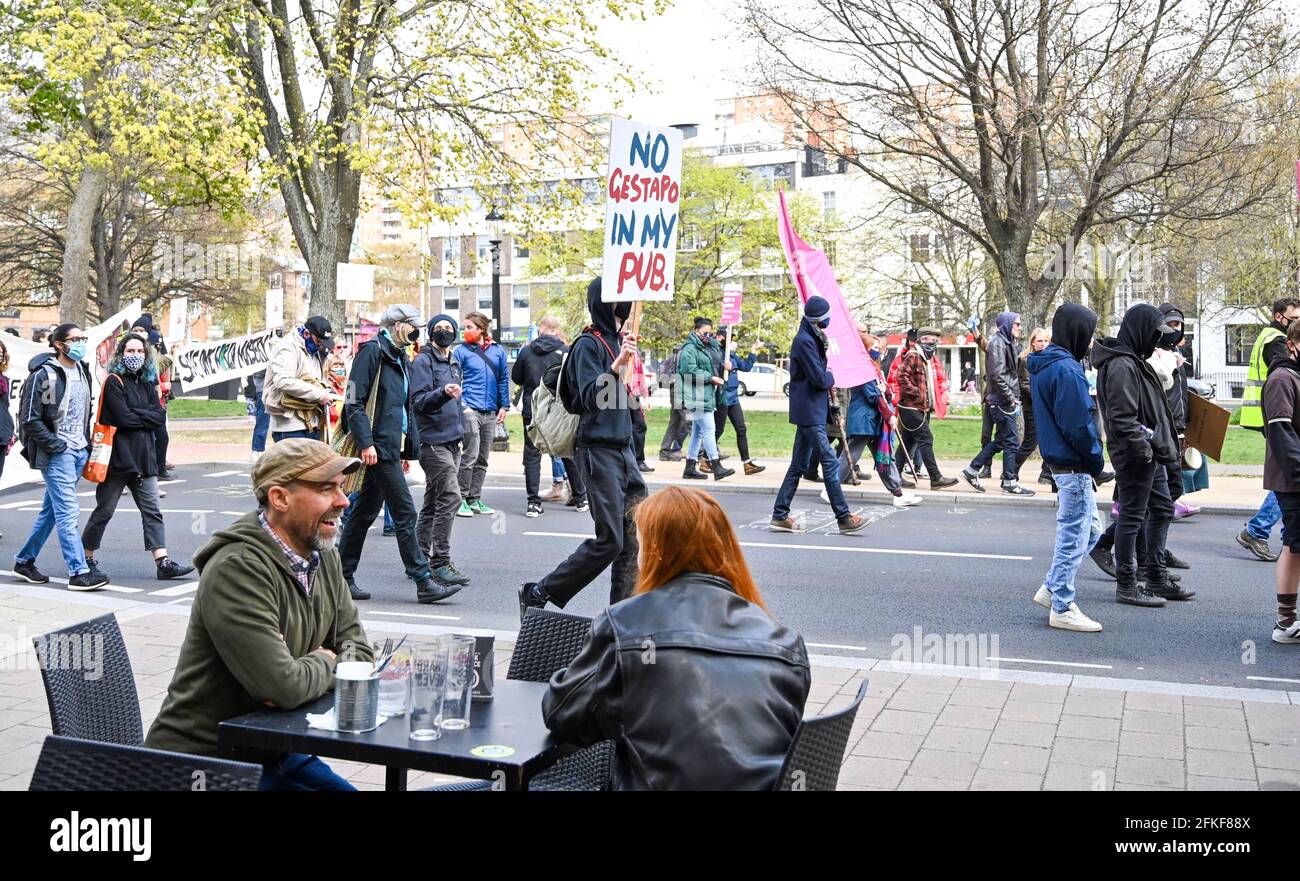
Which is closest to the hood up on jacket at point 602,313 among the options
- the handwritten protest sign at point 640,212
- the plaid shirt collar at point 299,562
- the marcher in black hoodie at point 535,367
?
the handwritten protest sign at point 640,212

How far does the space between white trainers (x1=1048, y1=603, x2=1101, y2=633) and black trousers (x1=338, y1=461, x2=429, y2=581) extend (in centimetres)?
420

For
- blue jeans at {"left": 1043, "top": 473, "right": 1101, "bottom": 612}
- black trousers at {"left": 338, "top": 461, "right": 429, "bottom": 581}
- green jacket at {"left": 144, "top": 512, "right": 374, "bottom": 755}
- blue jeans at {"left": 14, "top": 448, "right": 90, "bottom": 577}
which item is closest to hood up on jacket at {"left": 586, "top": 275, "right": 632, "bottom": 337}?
black trousers at {"left": 338, "top": 461, "right": 429, "bottom": 581}

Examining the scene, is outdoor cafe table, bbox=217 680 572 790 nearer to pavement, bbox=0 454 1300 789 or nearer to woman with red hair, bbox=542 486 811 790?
woman with red hair, bbox=542 486 811 790

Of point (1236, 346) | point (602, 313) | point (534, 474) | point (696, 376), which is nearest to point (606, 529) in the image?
point (602, 313)

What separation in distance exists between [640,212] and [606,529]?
1895 mm

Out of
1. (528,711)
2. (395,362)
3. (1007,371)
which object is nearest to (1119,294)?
(1007,371)

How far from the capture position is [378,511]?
8.88m

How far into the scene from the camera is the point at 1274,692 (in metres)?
6.38

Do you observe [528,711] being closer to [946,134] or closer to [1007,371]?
[1007,371]

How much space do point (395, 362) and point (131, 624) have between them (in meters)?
2.46

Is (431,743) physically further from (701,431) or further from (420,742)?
(701,431)

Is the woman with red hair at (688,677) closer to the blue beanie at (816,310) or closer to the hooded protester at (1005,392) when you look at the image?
the blue beanie at (816,310)

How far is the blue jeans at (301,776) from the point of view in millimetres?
3455

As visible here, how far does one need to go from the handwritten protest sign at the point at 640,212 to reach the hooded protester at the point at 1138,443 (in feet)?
9.36
